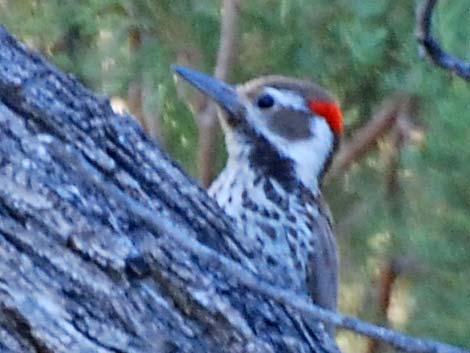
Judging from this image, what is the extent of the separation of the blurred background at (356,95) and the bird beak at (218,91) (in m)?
0.45

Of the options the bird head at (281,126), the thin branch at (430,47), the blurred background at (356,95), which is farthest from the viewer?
the blurred background at (356,95)

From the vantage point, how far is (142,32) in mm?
3650

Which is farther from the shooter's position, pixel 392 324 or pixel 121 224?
pixel 392 324

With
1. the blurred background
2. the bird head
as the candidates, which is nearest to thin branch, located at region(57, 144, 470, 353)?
the bird head

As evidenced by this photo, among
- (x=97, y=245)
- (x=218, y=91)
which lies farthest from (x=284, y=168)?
(x=97, y=245)

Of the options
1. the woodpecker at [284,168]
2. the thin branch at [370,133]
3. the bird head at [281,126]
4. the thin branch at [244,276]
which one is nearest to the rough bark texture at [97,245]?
the thin branch at [244,276]

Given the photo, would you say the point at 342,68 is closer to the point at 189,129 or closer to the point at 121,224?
the point at 189,129

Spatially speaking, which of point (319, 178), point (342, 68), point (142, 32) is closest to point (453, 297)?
point (319, 178)

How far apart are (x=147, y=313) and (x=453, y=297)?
5.91 feet

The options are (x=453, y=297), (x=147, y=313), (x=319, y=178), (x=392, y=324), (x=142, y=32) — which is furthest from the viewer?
(x=392, y=324)

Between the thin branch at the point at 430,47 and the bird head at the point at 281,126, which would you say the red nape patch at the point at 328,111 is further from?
the thin branch at the point at 430,47

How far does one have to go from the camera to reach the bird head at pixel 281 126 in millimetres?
3035

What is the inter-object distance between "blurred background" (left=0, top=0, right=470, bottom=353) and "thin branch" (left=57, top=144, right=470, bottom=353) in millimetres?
1469

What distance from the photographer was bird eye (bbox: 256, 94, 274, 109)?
306cm
